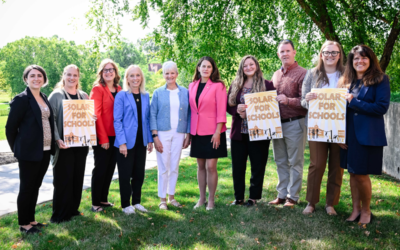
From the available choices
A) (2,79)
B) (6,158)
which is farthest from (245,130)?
(2,79)

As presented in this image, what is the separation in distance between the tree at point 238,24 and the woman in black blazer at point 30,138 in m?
6.56

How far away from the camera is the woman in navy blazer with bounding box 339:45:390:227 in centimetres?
407

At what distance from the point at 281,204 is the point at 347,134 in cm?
170

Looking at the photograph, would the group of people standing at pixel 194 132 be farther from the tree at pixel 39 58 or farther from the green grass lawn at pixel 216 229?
the tree at pixel 39 58

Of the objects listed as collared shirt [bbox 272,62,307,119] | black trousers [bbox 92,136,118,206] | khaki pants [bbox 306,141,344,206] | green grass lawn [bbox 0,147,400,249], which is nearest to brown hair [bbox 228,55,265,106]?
collared shirt [bbox 272,62,307,119]

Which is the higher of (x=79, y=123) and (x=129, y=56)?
(x=129, y=56)

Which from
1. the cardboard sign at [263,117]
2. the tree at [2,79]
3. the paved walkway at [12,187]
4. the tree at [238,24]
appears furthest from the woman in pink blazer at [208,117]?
the tree at [2,79]

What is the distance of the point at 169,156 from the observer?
530 cm

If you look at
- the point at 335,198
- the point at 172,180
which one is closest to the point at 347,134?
the point at 335,198

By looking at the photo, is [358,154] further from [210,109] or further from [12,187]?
[12,187]

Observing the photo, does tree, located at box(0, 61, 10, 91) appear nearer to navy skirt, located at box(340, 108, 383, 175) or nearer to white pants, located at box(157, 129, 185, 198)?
white pants, located at box(157, 129, 185, 198)

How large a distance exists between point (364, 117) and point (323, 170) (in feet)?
3.39

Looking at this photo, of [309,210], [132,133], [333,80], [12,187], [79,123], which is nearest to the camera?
[333,80]

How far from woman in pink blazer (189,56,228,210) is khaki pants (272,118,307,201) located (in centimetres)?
98
